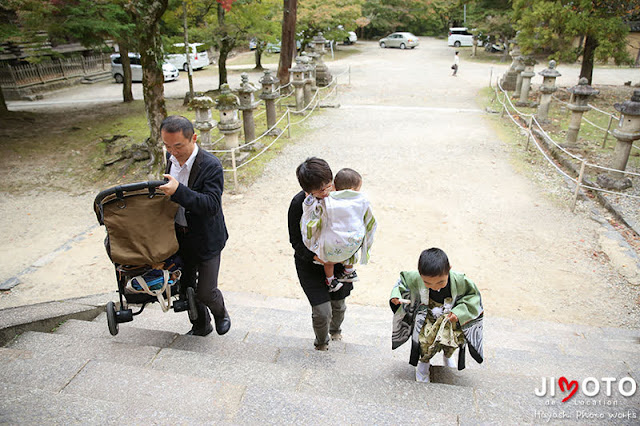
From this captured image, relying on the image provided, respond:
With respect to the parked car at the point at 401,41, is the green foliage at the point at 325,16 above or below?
above

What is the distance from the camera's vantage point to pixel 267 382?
2.34 meters

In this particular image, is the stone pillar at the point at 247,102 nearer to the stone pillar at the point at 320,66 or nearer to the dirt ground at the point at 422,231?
the dirt ground at the point at 422,231

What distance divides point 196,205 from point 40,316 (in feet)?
5.81

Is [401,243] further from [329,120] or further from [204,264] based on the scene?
[329,120]

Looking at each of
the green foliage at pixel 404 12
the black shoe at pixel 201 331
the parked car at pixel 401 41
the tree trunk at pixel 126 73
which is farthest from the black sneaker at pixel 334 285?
the green foliage at pixel 404 12

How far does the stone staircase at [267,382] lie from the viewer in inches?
75.9

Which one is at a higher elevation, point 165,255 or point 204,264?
point 165,255

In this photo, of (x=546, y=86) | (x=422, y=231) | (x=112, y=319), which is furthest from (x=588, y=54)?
(x=112, y=319)

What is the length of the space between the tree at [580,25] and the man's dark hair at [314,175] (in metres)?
11.7

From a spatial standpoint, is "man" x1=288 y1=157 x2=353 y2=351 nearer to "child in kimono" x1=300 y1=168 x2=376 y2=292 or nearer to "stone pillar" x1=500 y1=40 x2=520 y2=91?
"child in kimono" x1=300 y1=168 x2=376 y2=292

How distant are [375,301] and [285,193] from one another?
3.46 metres

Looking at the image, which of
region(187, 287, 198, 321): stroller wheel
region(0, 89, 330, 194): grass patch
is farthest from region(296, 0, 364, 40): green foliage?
region(187, 287, 198, 321): stroller wheel

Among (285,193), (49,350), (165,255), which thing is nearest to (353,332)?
(165,255)

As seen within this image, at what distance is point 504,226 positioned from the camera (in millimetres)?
6137
